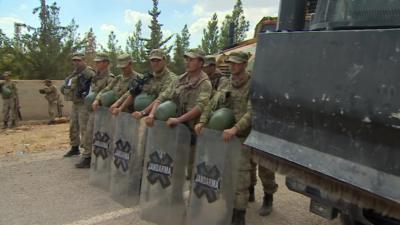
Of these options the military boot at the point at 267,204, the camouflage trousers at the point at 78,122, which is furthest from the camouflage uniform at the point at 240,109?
the camouflage trousers at the point at 78,122

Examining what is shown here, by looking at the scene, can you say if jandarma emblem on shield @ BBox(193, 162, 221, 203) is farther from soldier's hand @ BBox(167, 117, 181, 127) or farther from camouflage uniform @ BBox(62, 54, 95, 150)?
camouflage uniform @ BBox(62, 54, 95, 150)

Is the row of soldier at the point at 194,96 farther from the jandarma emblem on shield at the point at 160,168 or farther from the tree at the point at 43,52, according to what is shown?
the tree at the point at 43,52

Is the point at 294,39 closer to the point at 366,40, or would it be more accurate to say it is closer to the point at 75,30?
the point at 366,40

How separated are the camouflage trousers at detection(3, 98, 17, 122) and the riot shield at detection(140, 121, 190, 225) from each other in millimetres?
10337

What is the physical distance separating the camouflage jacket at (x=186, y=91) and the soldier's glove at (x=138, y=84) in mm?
609

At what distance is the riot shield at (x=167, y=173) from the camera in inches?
173

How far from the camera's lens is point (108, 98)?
228 inches

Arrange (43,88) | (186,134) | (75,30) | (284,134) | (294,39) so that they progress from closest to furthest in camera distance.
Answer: (294,39)
(284,134)
(186,134)
(43,88)
(75,30)

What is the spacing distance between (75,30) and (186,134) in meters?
19.9

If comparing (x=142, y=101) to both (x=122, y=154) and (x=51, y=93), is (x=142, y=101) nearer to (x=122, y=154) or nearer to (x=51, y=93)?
(x=122, y=154)

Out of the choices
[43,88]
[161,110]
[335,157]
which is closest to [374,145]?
[335,157]

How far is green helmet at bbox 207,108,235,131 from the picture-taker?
13.2 feet

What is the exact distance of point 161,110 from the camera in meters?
4.59

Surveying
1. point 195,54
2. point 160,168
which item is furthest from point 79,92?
point 160,168
